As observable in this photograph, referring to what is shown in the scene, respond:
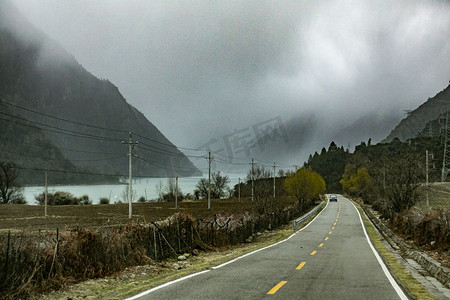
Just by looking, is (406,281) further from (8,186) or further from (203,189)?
(203,189)

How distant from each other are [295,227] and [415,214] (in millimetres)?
14929

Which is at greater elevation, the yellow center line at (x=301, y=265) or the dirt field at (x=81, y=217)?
the yellow center line at (x=301, y=265)

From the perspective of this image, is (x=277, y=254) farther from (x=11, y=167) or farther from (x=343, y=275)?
(x=11, y=167)

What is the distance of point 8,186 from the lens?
105 m

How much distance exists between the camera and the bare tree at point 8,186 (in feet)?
339

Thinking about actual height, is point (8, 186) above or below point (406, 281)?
above

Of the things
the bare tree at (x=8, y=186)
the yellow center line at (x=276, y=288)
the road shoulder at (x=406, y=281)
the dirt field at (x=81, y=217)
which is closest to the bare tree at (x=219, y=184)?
the bare tree at (x=8, y=186)

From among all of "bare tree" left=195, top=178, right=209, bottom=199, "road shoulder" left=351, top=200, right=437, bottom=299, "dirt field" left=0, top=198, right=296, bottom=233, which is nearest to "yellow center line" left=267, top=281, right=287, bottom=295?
"road shoulder" left=351, top=200, right=437, bottom=299

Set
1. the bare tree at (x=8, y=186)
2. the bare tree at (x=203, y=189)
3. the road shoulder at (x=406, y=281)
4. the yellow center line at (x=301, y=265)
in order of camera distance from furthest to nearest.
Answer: the bare tree at (x=203, y=189)
the bare tree at (x=8, y=186)
the yellow center line at (x=301, y=265)
the road shoulder at (x=406, y=281)

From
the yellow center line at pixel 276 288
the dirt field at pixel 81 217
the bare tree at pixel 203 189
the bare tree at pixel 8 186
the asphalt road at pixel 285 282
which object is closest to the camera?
the asphalt road at pixel 285 282

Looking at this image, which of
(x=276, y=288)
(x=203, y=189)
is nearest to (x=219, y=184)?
(x=203, y=189)

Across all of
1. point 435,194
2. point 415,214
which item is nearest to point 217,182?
point 435,194

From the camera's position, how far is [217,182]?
135m

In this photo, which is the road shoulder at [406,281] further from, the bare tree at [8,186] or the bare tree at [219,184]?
the bare tree at [219,184]
